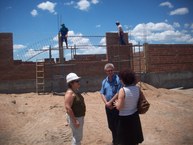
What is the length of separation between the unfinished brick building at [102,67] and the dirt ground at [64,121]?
3.63 feet

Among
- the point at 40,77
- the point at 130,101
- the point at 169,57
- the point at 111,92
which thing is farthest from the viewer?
the point at 169,57

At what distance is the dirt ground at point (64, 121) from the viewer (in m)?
7.66

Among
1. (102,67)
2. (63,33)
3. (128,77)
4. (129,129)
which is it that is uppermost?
(63,33)

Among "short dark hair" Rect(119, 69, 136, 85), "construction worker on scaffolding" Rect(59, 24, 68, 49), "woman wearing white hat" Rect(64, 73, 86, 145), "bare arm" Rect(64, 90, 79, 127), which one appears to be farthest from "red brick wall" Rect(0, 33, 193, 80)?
"short dark hair" Rect(119, 69, 136, 85)

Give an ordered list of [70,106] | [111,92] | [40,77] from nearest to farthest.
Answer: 1. [70,106]
2. [111,92]
3. [40,77]

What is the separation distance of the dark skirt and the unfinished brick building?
10011 millimetres

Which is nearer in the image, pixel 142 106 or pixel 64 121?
pixel 142 106

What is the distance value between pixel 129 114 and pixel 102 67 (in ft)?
36.3

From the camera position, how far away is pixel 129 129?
423 cm

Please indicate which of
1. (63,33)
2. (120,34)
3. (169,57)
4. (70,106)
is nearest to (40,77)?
(63,33)

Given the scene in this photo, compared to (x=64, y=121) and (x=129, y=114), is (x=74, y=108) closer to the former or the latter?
(x=129, y=114)

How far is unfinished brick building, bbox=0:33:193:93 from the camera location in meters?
13.8

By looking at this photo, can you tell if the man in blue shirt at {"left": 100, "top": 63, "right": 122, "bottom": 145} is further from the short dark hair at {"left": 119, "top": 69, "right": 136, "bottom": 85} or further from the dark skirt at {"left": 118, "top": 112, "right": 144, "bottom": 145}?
the short dark hair at {"left": 119, "top": 69, "right": 136, "bottom": 85}

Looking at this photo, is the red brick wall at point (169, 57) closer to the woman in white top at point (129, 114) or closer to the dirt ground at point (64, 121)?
the dirt ground at point (64, 121)
